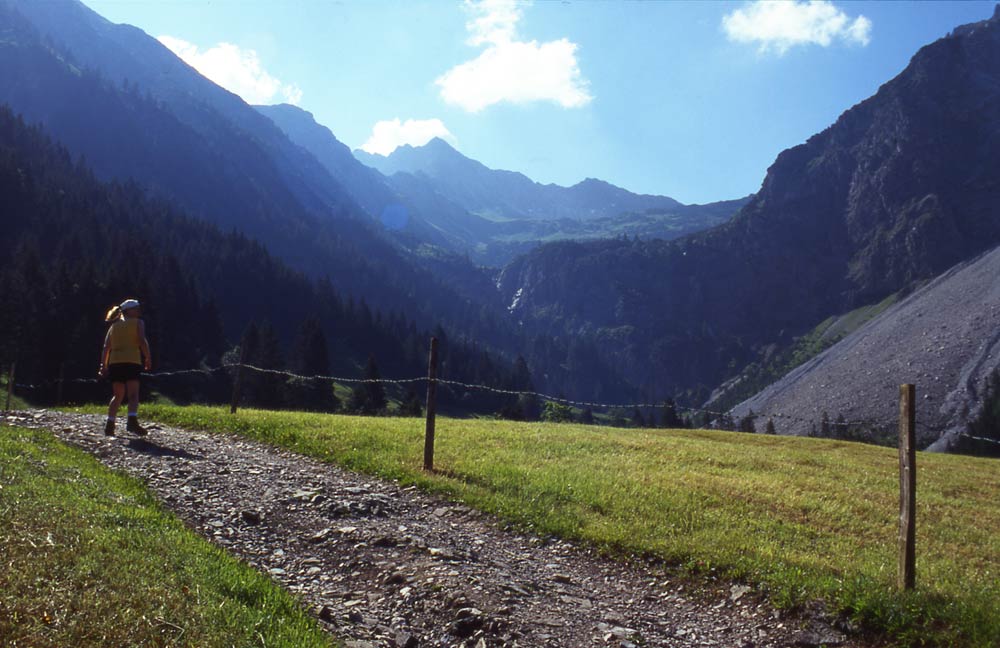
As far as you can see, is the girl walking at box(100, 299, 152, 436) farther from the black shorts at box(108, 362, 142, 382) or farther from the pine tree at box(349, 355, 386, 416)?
the pine tree at box(349, 355, 386, 416)

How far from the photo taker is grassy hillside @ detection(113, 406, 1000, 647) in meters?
9.09

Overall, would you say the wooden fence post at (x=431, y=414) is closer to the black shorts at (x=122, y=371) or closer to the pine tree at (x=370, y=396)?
the black shorts at (x=122, y=371)

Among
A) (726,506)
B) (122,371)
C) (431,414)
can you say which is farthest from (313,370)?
(726,506)

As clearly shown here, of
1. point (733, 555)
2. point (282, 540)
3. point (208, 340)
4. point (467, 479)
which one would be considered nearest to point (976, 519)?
point (733, 555)

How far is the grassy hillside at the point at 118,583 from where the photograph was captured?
5.31 meters

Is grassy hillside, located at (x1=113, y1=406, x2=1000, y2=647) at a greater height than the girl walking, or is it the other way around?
the girl walking

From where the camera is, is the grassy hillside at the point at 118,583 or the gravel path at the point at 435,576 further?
the gravel path at the point at 435,576

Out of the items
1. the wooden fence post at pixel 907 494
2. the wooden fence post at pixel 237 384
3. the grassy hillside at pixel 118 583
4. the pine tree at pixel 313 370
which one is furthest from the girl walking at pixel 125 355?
the pine tree at pixel 313 370

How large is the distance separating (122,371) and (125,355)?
0.44 m

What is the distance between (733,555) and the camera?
1062 cm

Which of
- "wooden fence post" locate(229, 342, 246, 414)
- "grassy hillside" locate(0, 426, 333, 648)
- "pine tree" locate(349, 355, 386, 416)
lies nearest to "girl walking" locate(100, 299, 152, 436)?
"wooden fence post" locate(229, 342, 246, 414)

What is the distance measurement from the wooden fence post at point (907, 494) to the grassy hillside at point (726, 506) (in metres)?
0.33

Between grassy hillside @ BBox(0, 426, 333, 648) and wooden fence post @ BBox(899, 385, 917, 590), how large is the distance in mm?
7973

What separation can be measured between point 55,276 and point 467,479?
297 ft
